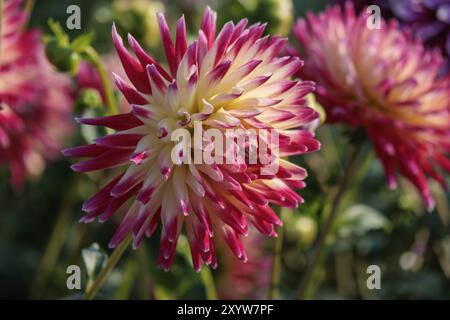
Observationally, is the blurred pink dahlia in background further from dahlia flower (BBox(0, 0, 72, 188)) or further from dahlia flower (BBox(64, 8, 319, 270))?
dahlia flower (BBox(64, 8, 319, 270))

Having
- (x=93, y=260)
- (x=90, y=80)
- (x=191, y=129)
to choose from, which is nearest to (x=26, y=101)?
(x=90, y=80)

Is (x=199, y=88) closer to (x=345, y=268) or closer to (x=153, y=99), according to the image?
(x=153, y=99)

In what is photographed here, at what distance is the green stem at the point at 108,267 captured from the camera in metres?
0.73

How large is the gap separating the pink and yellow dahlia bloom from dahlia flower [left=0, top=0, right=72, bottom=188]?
0.37 metres

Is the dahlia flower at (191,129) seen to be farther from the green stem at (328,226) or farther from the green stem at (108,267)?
the green stem at (328,226)

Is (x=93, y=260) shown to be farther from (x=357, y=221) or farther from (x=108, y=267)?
(x=357, y=221)

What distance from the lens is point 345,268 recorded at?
1.34m

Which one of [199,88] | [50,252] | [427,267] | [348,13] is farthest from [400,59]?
[50,252]

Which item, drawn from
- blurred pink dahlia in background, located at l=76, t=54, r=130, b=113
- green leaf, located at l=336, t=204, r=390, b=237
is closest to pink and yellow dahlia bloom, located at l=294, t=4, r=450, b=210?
green leaf, located at l=336, t=204, r=390, b=237

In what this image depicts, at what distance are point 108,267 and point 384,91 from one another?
0.41 meters

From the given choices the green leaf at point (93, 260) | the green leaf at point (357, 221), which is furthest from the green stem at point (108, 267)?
the green leaf at point (357, 221)

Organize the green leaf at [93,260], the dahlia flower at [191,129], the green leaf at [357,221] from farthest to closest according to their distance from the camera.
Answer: the green leaf at [357,221], the green leaf at [93,260], the dahlia flower at [191,129]

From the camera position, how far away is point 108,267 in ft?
2.48

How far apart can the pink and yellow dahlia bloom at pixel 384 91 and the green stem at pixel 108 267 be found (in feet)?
1.05
